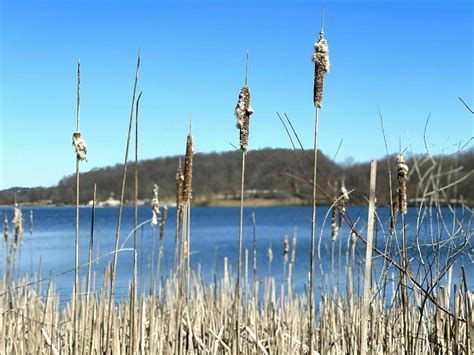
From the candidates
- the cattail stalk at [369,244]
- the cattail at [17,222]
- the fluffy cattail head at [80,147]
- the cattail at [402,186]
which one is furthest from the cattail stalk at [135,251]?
the cattail at [17,222]

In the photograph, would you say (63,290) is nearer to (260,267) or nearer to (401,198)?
(260,267)

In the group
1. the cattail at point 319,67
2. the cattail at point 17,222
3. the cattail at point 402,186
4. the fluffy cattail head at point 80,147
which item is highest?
the cattail at point 319,67

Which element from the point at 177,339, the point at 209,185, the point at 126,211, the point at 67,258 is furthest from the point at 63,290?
the point at 126,211

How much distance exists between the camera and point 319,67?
208cm

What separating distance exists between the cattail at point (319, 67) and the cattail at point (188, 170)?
0.59 meters

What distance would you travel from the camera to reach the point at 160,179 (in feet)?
66.9

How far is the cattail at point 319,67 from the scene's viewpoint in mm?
2039

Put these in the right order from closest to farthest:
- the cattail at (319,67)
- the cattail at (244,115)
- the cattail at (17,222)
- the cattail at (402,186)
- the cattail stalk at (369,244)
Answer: the cattail stalk at (369,244), the cattail at (319,67), the cattail at (244,115), the cattail at (402,186), the cattail at (17,222)

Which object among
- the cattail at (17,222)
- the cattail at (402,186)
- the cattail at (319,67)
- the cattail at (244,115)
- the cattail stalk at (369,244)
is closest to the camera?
the cattail stalk at (369,244)

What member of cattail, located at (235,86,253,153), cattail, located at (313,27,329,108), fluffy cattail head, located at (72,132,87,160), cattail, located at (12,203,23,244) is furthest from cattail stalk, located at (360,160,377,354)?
cattail, located at (12,203,23,244)

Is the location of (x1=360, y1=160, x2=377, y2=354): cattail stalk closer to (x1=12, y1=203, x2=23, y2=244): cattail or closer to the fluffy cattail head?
the fluffy cattail head

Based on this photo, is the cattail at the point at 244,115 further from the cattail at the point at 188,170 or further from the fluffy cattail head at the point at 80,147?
the fluffy cattail head at the point at 80,147

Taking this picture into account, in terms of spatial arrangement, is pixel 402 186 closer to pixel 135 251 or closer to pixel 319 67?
pixel 319 67

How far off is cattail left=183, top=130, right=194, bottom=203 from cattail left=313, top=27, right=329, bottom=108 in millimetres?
592
